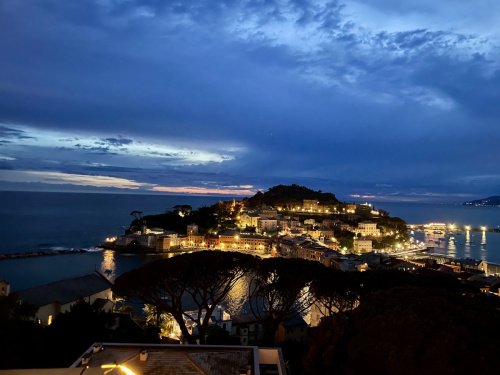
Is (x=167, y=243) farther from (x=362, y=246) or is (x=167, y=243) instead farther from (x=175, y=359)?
(x=175, y=359)

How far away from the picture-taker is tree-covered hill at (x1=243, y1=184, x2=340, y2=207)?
6729cm

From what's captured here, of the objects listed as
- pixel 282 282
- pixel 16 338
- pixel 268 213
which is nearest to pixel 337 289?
pixel 282 282

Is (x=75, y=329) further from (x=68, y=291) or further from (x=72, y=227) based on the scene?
(x=72, y=227)

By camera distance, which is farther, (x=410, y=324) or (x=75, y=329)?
(x=75, y=329)

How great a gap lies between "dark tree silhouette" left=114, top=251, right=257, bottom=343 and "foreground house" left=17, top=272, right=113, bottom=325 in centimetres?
293

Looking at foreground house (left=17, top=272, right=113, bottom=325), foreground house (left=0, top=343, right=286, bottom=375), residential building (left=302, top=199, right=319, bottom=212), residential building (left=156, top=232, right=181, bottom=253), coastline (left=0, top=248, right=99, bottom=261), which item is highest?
residential building (left=302, top=199, right=319, bottom=212)

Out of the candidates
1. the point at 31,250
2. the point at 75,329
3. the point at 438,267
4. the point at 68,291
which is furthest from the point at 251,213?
the point at 75,329

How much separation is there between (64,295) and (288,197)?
57254 millimetres

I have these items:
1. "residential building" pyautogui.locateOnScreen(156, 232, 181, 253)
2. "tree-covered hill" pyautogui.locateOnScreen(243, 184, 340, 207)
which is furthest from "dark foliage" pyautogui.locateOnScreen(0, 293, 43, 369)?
"tree-covered hill" pyautogui.locateOnScreen(243, 184, 340, 207)

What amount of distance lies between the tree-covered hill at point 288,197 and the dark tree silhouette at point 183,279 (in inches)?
2223

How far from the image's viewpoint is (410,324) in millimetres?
4500

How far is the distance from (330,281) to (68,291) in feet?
29.4

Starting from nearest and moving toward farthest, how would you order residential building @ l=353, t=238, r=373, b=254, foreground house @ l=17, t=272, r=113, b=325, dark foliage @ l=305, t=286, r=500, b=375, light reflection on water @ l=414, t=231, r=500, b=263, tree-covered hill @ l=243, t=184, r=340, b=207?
dark foliage @ l=305, t=286, r=500, b=375, foreground house @ l=17, t=272, r=113, b=325, residential building @ l=353, t=238, r=373, b=254, light reflection on water @ l=414, t=231, r=500, b=263, tree-covered hill @ l=243, t=184, r=340, b=207

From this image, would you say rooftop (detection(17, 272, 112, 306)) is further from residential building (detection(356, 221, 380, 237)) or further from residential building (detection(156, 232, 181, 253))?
residential building (detection(356, 221, 380, 237))
